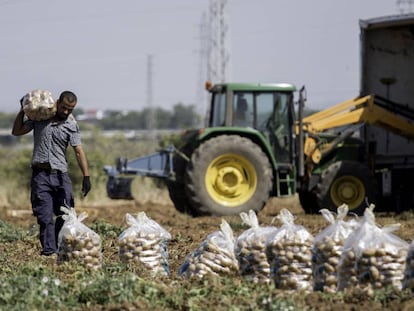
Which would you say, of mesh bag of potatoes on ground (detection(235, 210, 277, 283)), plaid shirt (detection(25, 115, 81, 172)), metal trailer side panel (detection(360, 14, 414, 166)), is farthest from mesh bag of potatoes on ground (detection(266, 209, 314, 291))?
metal trailer side panel (detection(360, 14, 414, 166))

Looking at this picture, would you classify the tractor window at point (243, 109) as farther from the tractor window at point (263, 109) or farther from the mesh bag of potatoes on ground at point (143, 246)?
the mesh bag of potatoes on ground at point (143, 246)

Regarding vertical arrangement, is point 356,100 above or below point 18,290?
above

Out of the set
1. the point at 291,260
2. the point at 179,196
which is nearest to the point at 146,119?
the point at 179,196

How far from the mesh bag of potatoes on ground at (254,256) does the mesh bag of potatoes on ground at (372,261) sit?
793mm

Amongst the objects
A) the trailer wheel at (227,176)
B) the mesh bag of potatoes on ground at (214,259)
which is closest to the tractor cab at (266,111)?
the trailer wheel at (227,176)

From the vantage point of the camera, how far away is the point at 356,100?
18797mm

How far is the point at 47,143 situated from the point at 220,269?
344 centimetres

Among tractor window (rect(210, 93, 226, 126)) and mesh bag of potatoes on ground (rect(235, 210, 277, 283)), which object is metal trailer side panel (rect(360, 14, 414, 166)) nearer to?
tractor window (rect(210, 93, 226, 126))

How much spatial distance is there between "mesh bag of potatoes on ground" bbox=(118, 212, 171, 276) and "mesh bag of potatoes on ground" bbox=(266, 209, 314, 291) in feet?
4.67

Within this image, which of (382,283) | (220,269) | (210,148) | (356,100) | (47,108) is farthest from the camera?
(356,100)

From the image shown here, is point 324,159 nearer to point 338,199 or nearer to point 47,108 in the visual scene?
point 338,199

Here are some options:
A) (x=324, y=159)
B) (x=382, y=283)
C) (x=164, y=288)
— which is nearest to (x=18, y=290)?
(x=164, y=288)

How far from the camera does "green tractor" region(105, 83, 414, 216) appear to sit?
695 inches

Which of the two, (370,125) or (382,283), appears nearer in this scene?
(382,283)
